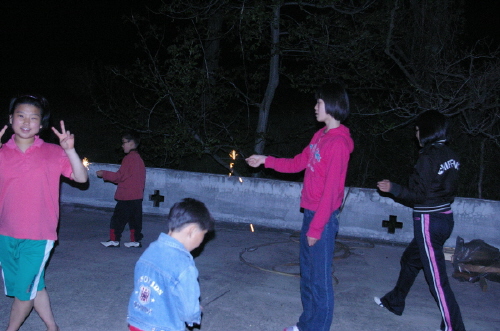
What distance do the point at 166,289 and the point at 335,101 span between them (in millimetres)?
1985

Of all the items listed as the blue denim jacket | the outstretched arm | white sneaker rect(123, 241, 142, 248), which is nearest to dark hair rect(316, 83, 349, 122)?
the blue denim jacket

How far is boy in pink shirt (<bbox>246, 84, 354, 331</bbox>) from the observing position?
11.2 ft

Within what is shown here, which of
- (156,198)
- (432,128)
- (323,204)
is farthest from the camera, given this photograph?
(156,198)

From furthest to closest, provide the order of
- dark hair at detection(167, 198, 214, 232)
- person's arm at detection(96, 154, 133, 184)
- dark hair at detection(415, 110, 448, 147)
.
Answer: person's arm at detection(96, 154, 133, 184)
dark hair at detection(415, 110, 448, 147)
dark hair at detection(167, 198, 214, 232)

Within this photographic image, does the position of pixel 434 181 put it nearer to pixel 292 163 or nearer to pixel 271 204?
pixel 292 163

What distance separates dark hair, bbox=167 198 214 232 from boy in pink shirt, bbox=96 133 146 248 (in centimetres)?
374

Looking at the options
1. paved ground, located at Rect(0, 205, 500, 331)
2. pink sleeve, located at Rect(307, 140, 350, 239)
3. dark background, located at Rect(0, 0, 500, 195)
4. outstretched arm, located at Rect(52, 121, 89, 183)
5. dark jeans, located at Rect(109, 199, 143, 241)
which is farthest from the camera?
dark background, located at Rect(0, 0, 500, 195)

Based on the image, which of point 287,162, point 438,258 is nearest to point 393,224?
point 438,258

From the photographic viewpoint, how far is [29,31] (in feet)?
88.9

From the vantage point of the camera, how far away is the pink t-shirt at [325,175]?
11.2 feet

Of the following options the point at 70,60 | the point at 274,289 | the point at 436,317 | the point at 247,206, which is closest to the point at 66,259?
the point at 274,289

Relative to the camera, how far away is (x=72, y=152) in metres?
3.21

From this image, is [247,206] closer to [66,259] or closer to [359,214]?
[359,214]

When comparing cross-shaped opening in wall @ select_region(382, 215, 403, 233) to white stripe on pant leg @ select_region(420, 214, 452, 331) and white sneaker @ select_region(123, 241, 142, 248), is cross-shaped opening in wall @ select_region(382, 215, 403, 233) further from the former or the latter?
white sneaker @ select_region(123, 241, 142, 248)
